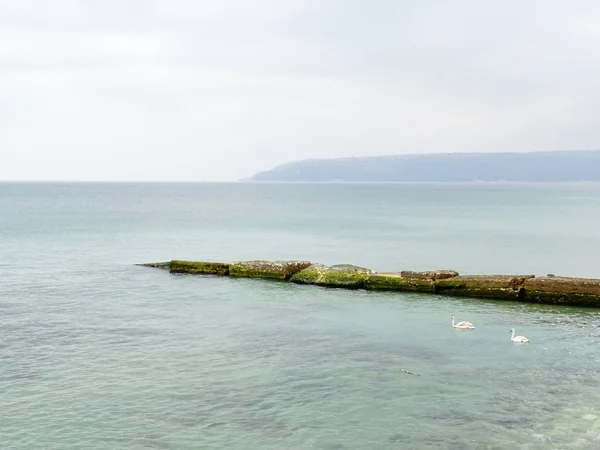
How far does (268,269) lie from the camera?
35.4 meters

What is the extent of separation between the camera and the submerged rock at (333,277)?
32562 millimetres

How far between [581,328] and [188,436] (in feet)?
55.7

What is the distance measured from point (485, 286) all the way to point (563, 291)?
3.65m

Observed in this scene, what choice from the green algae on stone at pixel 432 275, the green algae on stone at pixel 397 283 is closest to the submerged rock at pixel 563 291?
the green algae on stone at pixel 432 275

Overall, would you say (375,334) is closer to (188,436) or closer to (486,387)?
(486,387)

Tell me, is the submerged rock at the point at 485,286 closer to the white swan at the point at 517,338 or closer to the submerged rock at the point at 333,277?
the submerged rock at the point at 333,277

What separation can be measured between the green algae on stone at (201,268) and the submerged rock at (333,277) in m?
4.89

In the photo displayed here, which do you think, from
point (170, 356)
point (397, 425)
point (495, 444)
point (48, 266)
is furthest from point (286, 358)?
point (48, 266)

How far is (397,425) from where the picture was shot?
14.1m

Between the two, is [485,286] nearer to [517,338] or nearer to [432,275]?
[432,275]

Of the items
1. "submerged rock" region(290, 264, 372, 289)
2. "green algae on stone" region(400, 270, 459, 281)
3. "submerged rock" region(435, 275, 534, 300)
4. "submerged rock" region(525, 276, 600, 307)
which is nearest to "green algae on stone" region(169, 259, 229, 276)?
"submerged rock" region(290, 264, 372, 289)

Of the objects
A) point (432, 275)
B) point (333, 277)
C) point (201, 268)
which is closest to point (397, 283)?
point (432, 275)

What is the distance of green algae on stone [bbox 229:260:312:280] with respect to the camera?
3478 cm

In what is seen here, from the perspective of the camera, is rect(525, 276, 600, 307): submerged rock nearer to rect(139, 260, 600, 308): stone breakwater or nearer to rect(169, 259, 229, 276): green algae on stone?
rect(139, 260, 600, 308): stone breakwater
